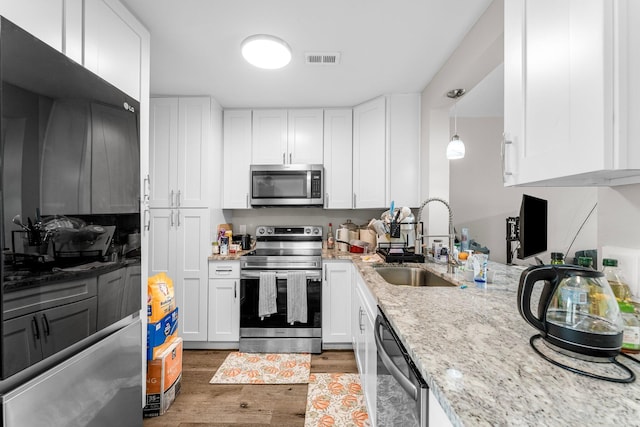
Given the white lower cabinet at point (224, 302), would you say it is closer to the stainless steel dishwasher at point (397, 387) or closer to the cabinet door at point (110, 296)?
the cabinet door at point (110, 296)

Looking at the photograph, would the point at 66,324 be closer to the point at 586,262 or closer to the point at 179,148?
the point at 586,262

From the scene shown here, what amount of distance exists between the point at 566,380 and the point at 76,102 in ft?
5.23

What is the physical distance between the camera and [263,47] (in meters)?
1.80

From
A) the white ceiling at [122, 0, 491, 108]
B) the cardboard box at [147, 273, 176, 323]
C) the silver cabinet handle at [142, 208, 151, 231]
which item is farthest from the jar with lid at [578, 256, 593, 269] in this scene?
the cardboard box at [147, 273, 176, 323]

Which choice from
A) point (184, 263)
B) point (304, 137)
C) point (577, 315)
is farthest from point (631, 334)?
point (184, 263)

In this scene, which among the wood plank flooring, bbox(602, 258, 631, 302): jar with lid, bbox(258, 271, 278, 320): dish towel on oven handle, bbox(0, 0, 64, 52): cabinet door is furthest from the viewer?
bbox(258, 271, 278, 320): dish towel on oven handle

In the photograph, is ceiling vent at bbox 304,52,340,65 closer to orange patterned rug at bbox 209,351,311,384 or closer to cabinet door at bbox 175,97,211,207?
cabinet door at bbox 175,97,211,207

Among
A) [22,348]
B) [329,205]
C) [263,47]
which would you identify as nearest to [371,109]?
[329,205]

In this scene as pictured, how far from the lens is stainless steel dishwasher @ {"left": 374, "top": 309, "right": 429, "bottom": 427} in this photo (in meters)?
0.72

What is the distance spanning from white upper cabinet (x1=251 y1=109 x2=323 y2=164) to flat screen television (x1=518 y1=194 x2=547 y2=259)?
1.87m

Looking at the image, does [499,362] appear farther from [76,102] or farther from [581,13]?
[76,102]

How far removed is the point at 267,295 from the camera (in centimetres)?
246

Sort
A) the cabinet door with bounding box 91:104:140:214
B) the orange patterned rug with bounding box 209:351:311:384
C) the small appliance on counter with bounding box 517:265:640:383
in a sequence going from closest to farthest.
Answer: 1. the small appliance on counter with bounding box 517:265:640:383
2. the cabinet door with bounding box 91:104:140:214
3. the orange patterned rug with bounding box 209:351:311:384

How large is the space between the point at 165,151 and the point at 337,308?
2178 millimetres
